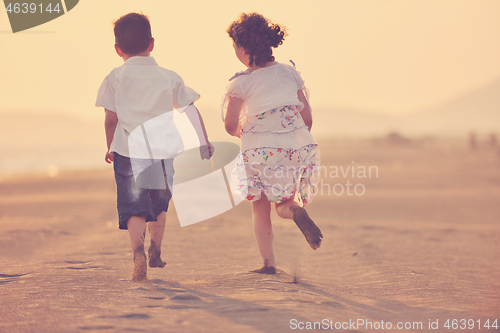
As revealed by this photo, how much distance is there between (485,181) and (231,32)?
11.7m

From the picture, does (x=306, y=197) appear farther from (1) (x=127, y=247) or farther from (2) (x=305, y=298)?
(1) (x=127, y=247)

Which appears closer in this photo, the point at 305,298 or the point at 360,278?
the point at 305,298

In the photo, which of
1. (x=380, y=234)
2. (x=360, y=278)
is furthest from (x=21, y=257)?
(x=380, y=234)

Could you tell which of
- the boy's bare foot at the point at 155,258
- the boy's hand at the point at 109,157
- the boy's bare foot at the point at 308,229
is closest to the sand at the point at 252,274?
the boy's bare foot at the point at 155,258

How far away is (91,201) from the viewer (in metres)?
10.7

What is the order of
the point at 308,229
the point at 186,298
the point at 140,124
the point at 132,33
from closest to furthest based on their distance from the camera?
1. the point at 186,298
2. the point at 308,229
3. the point at 140,124
4. the point at 132,33

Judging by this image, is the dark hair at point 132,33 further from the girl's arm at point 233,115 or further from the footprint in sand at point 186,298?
the footprint in sand at point 186,298

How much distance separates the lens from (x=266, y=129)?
11.5 ft

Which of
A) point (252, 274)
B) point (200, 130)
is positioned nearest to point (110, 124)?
point (200, 130)

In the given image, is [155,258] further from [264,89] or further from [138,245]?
[264,89]

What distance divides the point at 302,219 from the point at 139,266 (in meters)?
1.13

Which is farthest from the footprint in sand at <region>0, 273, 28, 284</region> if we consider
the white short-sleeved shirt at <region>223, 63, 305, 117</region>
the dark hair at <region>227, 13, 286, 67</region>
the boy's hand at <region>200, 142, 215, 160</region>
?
the dark hair at <region>227, 13, 286, 67</region>

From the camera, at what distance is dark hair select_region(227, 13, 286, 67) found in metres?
3.55

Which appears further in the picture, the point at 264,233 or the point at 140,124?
the point at 264,233
